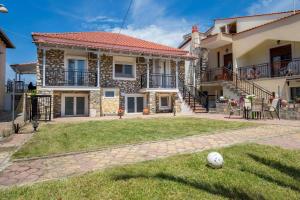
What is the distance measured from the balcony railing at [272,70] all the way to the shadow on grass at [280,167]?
13.3 m

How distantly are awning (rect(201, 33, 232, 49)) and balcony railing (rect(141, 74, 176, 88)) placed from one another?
187 inches

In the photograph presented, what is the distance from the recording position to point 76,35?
60.7 ft

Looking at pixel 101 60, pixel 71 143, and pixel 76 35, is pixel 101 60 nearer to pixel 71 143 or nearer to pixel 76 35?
pixel 76 35

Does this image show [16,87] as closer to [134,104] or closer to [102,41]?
[102,41]

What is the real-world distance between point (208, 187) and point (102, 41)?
16.6 m

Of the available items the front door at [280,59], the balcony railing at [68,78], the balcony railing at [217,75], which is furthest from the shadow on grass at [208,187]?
the balcony railing at [217,75]

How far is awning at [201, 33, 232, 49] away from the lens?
19.2 metres

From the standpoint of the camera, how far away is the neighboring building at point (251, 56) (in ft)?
51.4

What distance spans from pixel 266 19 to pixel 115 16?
45.8 feet

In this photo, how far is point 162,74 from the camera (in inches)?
740

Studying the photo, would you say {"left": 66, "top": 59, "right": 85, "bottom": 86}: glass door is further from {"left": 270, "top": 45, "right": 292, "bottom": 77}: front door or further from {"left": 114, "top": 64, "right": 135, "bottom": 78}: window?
{"left": 270, "top": 45, "right": 292, "bottom": 77}: front door

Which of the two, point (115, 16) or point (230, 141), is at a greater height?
point (115, 16)

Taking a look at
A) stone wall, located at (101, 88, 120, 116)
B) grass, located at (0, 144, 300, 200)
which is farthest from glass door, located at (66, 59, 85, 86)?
grass, located at (0, 144, 300, 200)

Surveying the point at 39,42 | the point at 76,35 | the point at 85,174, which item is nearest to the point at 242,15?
the point at 76,35
